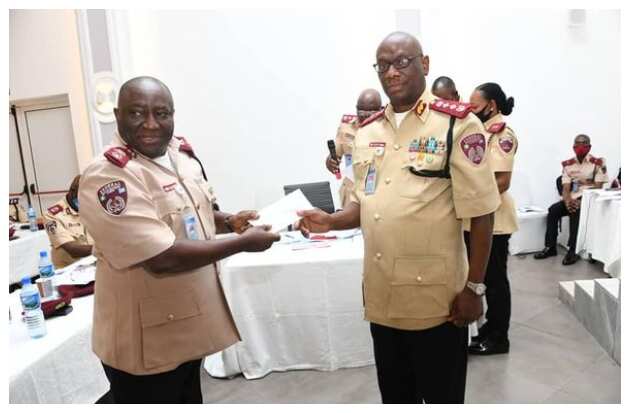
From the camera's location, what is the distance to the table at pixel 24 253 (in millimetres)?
3783

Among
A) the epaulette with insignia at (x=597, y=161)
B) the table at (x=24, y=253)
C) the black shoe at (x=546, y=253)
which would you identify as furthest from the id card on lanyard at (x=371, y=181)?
the epaulette with insignia at (x=597, y=161)

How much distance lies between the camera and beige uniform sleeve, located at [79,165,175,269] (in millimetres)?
1140

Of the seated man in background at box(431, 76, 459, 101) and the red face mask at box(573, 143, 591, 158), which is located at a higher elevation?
the seated man in background at box(431, 76, 459, 101)

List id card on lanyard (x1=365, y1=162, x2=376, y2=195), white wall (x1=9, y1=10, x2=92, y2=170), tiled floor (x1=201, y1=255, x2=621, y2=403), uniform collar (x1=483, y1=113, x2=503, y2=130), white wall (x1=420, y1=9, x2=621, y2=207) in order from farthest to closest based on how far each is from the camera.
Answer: white wall (x1=9, y1=10, x2=92, y2=170) < white wall (x1=420, y1=9, x2=621, y2=207) < uniform collar (x1=483, y1=113, x2=503, y2=130) < tiled floor (x1=201, y1=255, x2=621, y2=403) < id card on lanyard (x1=365, y1=162, x2=376, y2=195)

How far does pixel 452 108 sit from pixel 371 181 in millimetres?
357

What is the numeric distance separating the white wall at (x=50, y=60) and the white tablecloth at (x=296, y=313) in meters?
3.88

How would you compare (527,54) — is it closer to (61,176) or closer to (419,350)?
(419,350)

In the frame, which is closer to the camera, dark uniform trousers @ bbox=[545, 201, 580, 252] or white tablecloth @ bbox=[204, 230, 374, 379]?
white tablecloth @ bbox=[204, 230, 374, 379]

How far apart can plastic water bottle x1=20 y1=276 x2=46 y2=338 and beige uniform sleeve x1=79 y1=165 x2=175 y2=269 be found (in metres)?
0.68

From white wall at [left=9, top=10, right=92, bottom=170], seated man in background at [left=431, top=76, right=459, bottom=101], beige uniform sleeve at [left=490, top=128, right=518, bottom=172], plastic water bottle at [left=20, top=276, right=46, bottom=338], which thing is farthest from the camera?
white wall at [left=9, top=10, right=92, bottom=170]

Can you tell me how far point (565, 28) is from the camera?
5.11 metres

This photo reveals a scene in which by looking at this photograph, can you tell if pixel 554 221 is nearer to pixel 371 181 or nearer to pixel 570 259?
pixel 570 259

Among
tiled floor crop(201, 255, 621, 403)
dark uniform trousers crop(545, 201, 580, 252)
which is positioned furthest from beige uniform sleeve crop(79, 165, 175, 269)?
dark uniform trousers crop(545, 201, 580, 252)

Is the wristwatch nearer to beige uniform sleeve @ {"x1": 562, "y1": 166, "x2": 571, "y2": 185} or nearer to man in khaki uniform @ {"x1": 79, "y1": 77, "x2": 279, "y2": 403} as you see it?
man in khaki uniform @ {"x1": 79, "y1": 77, "x2": 279, "y2": 403}
